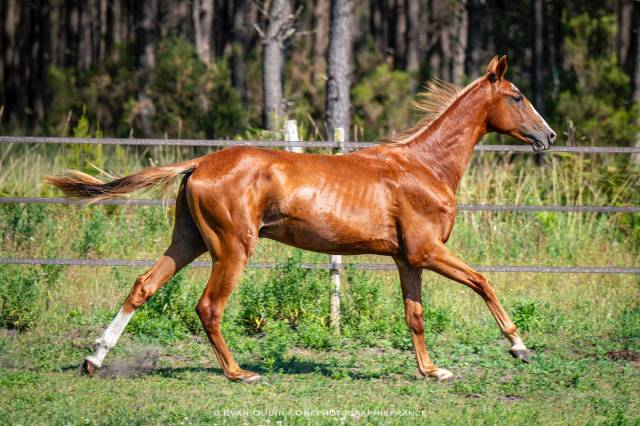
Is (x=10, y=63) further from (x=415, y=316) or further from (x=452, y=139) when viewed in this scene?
(x=415, y=316)

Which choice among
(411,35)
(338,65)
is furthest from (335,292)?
(411,35)

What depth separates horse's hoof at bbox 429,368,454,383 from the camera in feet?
20.0

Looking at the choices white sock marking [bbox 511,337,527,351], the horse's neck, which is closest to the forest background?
the horse's neck

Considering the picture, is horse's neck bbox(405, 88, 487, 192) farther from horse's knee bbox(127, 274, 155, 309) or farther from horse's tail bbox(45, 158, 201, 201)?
horse's knee bbox(127, 274, 155, 309)

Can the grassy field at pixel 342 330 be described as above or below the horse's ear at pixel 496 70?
below

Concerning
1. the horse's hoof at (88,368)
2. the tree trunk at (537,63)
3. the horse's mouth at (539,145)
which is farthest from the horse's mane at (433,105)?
the tree trunk at (537,63)

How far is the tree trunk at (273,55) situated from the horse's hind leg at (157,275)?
762 centimetres

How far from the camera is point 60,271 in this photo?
26.7 feet

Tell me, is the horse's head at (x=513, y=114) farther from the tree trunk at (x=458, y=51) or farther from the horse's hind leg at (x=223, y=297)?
the tree trunk at (x=458, y=51)

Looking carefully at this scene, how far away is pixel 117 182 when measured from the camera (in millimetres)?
6133

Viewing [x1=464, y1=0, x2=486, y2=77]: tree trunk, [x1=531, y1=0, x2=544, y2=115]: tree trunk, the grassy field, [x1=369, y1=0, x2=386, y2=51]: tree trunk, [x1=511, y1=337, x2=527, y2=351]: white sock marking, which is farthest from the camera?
[x1=369, y1=0, x2=386, y2=51]: tree trunk

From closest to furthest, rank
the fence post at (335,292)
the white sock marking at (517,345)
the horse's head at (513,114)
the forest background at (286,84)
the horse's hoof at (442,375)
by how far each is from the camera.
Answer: the white sock marking at (517,345)
the horse's hoof at (442,375)
the horse's head at (513,114)
the fence post at (335,292)
the forest background at (286,84)

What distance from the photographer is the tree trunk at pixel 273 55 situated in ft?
45.1

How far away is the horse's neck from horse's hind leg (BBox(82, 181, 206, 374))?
1689 millimetres
